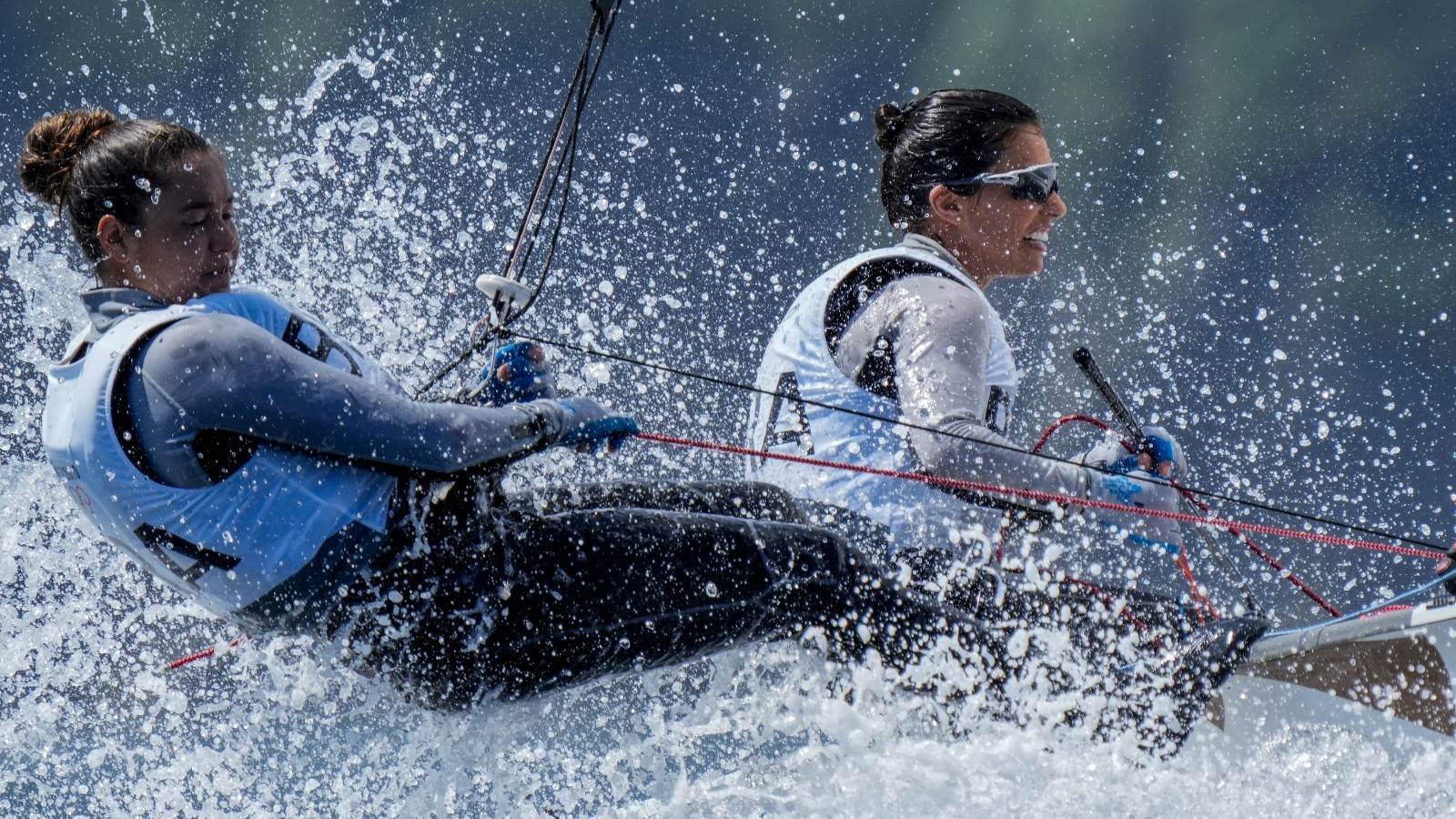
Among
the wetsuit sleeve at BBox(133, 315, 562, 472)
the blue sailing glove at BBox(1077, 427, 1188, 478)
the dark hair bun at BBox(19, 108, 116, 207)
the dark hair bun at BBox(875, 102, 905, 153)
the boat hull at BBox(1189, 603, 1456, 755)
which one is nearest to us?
the wetsuit sleeve at BBox(133, 315, 562, 472)

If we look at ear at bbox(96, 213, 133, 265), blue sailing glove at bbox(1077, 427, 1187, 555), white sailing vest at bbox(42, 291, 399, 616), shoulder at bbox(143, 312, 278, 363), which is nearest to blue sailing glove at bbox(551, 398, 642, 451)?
white sailing vest at bbox(42, 291, 399, 616)

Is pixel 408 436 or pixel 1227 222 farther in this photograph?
pixel 1227 222

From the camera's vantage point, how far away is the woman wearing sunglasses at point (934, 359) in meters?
2.19

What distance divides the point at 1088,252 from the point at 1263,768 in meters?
3.08

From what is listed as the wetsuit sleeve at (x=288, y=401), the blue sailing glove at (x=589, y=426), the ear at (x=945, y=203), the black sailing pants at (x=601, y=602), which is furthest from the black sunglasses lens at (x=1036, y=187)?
the wetsuit sleeve at (x=288, y=401)

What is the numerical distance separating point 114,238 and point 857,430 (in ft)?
3.80

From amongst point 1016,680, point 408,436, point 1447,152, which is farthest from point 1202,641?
point 1447,152

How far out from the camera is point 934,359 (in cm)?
219

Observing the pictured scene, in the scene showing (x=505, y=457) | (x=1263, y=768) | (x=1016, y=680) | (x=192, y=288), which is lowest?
(x=1263, y=768)

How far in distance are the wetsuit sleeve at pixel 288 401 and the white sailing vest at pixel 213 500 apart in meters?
0.04

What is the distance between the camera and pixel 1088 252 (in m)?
5.27

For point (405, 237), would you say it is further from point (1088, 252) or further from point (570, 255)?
point (1088, 252)

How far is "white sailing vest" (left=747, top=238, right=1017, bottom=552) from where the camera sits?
2.28m

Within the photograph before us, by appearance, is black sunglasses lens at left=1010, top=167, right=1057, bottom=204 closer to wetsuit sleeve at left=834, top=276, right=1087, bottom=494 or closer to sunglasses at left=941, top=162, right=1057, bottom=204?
sunglasses at left=941, top=162, right=1057, bottom=204
